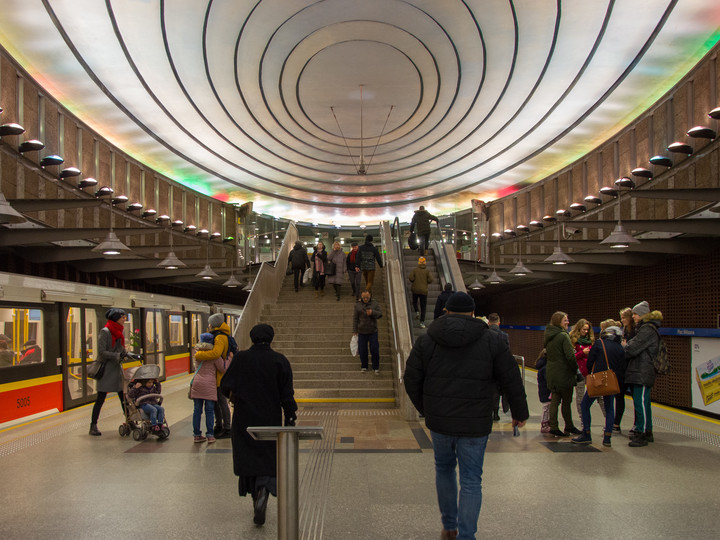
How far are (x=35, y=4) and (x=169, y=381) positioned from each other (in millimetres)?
9364

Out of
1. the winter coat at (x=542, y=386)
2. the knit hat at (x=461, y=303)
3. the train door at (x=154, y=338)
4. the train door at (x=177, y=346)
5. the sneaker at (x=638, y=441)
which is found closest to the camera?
the knit hat at (x=461, y=303)

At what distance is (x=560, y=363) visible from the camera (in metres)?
6.84

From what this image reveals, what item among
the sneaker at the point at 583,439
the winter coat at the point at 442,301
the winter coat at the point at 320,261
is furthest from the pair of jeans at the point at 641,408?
the winter coat at the point at 320,261

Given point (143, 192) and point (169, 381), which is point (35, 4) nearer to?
point (143, 192)

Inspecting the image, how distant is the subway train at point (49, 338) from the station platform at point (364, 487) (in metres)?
1.35

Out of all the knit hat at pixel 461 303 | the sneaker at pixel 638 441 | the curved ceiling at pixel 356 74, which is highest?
the curved ceiling at pixel 356 74

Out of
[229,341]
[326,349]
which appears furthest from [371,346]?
[229,341]

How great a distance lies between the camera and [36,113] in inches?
468

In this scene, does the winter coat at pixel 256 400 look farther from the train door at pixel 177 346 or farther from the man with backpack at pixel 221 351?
the train door at pixel 177 346

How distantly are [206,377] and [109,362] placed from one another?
1.80m

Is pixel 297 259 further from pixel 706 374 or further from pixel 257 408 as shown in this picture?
pixel 257 408

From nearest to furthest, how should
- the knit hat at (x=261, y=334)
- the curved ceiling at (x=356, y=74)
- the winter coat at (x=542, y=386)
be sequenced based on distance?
the knit hat at (x=261, y=334), the winter coat at (x=542, y=386), the curved ceiling at (x=356, y=74)

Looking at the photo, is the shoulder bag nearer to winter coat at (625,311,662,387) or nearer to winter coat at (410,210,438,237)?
winter coat at (625,311,662,387)

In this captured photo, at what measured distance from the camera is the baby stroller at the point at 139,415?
7.12 metres
